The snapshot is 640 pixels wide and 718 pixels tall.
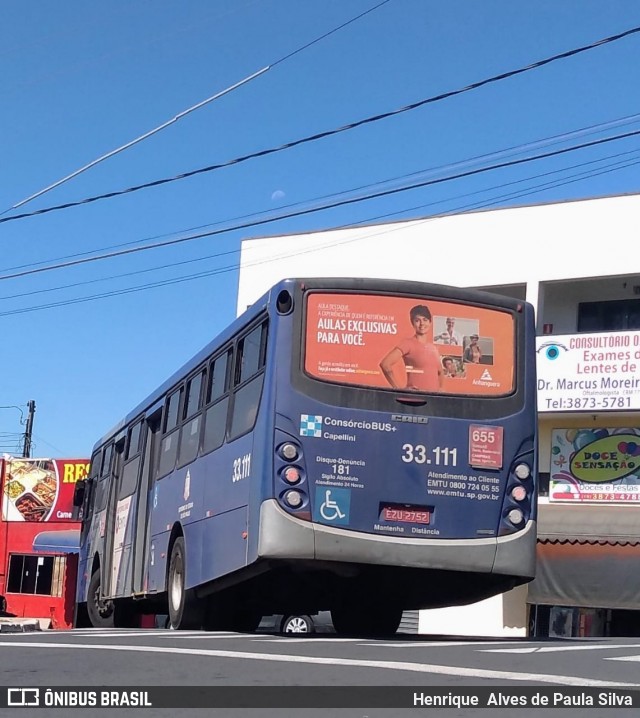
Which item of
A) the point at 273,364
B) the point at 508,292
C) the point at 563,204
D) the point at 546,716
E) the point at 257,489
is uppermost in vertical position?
the point at 563,204

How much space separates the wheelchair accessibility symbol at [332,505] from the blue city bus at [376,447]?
0.01 metres

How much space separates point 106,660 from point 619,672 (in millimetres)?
3155

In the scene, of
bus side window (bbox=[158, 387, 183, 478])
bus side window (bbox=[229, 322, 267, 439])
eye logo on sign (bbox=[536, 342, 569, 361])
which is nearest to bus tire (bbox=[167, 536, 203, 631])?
bus side window (bbox=[158, 387, 183, 478])

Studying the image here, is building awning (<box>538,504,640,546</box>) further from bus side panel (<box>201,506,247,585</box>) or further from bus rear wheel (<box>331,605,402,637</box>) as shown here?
bus side panel (<box>201,506,247,585</box>)

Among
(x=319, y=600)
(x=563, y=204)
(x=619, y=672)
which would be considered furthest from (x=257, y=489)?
(x=563, y=204)

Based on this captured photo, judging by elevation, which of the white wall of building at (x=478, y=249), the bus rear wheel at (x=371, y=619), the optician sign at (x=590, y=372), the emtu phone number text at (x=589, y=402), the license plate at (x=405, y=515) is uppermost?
the white wall of building at (x=478, y=249)

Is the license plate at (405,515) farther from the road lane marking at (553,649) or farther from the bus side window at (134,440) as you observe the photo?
the bus side window at (134,440)

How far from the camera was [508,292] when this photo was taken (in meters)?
27.4

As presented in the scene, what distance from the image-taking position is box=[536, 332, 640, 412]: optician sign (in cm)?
2394

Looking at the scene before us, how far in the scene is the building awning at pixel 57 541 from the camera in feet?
130

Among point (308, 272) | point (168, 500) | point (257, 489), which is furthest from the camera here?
point (308, 272)

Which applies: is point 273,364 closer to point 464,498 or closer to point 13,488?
point 464,498

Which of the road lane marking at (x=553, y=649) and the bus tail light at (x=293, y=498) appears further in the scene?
the bus tail light at (x=293, y=498)

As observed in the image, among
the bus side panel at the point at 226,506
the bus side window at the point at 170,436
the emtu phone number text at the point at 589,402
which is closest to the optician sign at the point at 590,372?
the emtu phone number text at the point at 589,402
